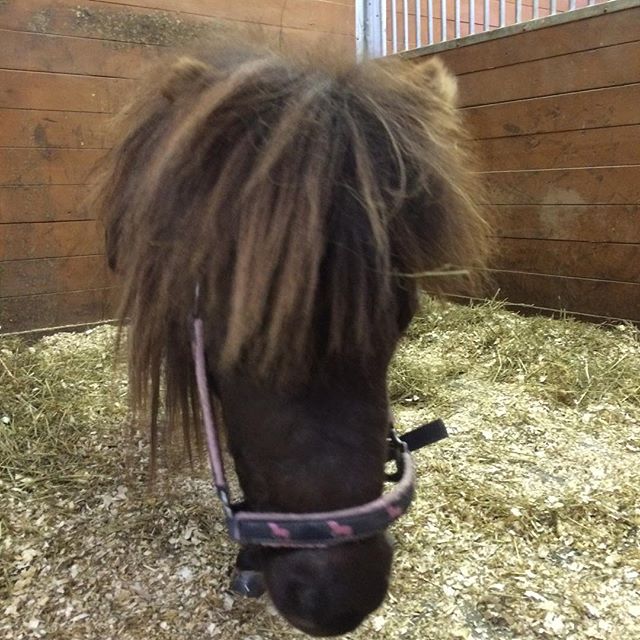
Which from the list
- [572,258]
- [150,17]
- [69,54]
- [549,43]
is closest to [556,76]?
[549,43]

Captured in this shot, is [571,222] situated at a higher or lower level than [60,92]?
lower

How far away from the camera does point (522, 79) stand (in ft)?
7.06

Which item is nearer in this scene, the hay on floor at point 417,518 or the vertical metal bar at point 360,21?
the hay on floor at point 417,518

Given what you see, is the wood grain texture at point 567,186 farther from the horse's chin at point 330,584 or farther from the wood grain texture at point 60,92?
the horse's chin at point 330,584

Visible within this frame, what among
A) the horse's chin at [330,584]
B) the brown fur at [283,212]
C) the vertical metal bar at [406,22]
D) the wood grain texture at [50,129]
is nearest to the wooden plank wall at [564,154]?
the vertical metal bar at [406,22]

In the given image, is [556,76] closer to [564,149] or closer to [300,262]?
[564,149]

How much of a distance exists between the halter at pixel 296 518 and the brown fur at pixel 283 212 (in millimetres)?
64

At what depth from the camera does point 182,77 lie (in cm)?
68

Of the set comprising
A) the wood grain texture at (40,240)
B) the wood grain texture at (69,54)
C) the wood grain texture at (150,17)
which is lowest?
the wood grain texture at (40,240)

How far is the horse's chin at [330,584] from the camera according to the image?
57 cm

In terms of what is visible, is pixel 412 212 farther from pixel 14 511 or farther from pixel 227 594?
pixel 14 511

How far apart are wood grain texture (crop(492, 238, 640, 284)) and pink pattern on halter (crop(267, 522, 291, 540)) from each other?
1.56 metres

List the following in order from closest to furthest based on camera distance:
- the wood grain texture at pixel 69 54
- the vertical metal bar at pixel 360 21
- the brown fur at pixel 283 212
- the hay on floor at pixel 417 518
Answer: the brown fur at pixel 283 212 < the hay on floor at pixel 417 518 < the wood grain texture at pixel 69 54 < the vertical metal bar at pixel 360 21

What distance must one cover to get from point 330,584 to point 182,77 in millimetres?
540
